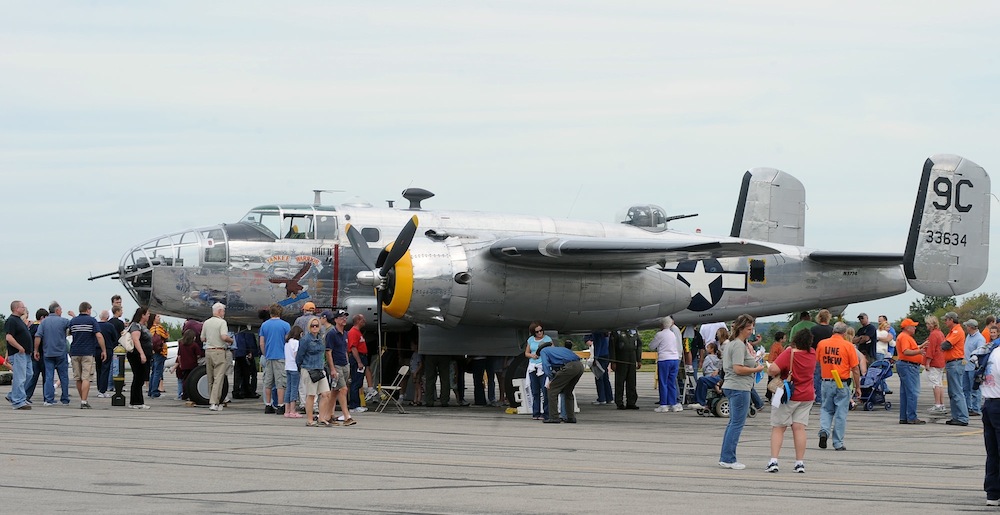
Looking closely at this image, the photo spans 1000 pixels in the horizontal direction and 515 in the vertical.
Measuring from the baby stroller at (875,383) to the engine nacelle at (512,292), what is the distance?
151 inches

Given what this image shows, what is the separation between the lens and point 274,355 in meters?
19.3

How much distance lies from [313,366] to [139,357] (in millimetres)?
5055

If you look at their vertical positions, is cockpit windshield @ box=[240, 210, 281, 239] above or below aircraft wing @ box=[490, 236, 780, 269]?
above

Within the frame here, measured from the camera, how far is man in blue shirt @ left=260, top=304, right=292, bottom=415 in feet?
63.3

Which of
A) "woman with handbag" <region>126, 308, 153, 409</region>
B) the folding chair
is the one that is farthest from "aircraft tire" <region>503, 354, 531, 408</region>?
"woman with handbag" <region>126, 308, 153, 409</region>

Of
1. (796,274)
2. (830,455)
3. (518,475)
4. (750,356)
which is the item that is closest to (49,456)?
(518,475)

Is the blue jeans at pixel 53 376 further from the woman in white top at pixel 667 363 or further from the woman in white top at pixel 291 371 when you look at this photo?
the woman in white top at pixel 667 363

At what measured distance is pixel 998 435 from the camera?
980cm

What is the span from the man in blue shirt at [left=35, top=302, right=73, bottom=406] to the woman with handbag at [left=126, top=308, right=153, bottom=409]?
1.15 m

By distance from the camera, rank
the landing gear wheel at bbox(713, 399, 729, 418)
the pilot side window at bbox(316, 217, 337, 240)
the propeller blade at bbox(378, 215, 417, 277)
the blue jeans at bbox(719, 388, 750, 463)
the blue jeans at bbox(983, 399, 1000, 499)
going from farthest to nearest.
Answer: the pilot side window at bbox(316, 217, 337, 240) → the landing gear wheel at bbox(713, 399, 729, 418) → the propeller blade at bbox(378, 215, 417, 277) → the blue jeans at bbox(719, 388, 750, 463) → the blue jeans at bbox(983, 399, 1000, 499)

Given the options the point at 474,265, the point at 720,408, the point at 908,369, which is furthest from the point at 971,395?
the point at 474,265

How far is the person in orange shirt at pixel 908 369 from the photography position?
18781mm

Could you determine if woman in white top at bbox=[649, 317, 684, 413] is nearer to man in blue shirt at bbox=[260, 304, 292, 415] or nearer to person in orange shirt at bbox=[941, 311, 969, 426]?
person in orange shirt at bbox=[941, 311, 969, 426]

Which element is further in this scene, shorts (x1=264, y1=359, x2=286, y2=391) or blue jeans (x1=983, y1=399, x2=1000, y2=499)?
shorts (x1=264, y1=359, x2=286, y2=391)
